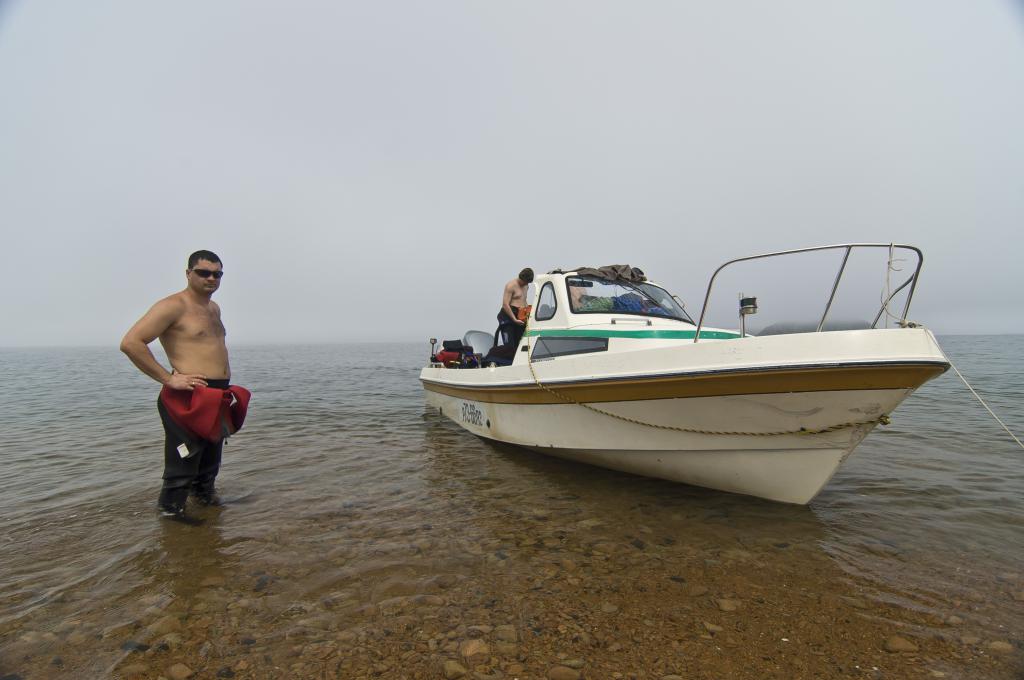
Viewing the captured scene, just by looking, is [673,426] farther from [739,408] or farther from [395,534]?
[395,534]

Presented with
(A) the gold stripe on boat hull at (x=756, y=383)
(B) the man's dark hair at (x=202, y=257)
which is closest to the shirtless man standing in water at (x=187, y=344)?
(B) the man's dark hair at (x=202, y=257)

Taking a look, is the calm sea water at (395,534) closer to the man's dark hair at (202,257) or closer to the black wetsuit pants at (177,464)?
the black wetsuit pants at (177,464)

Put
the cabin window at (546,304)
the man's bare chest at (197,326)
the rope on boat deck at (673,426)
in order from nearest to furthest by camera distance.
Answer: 1. the rope on boat deck at (673,426)
2. the man's bare chest at (197,326)
3. the cabin window at (546,304)

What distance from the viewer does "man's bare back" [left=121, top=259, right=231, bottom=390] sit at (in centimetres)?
328

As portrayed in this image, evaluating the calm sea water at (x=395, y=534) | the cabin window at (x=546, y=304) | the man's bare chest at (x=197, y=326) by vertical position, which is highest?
the cabin window at (x=546, y=304)

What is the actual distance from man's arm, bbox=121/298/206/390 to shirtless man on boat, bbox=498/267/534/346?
3.97 metres

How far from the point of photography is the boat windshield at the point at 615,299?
5426mm

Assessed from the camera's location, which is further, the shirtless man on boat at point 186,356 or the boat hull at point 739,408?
the shirtless man on boat at point 186,356

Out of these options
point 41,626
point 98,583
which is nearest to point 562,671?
point 41,626

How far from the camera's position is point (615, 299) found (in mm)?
5574

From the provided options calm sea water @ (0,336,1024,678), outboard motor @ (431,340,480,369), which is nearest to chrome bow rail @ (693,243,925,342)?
calm sea water @ (0,336,1024,678)

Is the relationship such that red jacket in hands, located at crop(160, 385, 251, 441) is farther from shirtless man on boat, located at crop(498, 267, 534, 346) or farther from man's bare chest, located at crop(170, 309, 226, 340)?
shirtless man on boat, located at crop(498, 267, 534, 346)

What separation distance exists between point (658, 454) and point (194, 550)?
3796mm

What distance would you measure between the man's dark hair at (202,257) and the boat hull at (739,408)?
3115mm
